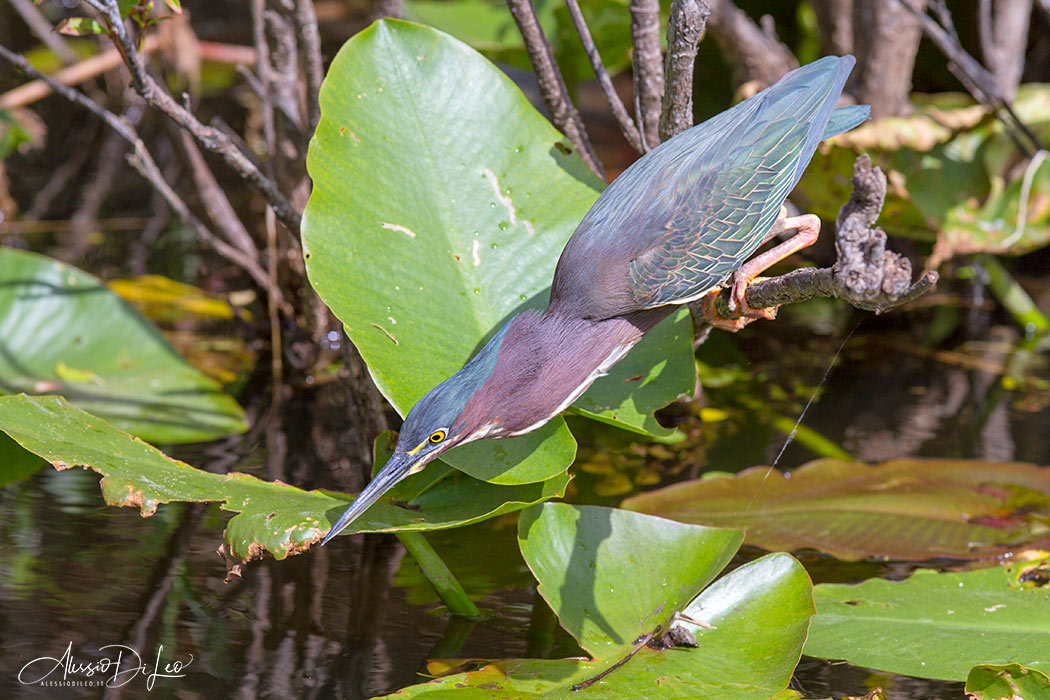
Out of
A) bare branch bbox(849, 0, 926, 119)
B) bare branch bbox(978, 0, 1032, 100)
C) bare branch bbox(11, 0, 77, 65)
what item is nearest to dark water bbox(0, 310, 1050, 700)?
bare branch bbox(849, 0, 926, 119)

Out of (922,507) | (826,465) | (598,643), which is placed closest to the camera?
(598,643)

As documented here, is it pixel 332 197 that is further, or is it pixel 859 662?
pixel 332 197

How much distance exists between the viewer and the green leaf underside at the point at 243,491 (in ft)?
5.08

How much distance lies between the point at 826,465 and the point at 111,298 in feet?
6.61

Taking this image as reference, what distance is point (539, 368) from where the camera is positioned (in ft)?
5.56

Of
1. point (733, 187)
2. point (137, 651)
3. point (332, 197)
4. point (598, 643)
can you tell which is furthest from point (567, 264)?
point (137, 651)

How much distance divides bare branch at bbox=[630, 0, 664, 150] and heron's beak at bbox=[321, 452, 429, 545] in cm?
101

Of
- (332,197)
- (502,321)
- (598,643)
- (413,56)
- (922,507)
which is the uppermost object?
(413,56)

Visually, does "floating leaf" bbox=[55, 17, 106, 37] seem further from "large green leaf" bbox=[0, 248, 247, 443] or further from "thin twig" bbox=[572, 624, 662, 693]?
"thin twig" bbox=[572, 624, 662, 693]

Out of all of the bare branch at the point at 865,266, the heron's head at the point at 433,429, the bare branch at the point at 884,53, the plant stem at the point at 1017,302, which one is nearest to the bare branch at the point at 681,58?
the bare branch at the point at 865,266

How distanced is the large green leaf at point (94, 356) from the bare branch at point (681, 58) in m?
1.41

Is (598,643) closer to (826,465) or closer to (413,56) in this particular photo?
(826,465)

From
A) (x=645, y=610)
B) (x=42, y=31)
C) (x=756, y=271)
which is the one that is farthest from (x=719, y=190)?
(x=42, y=31)

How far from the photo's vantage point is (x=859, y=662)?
68.1 inches
